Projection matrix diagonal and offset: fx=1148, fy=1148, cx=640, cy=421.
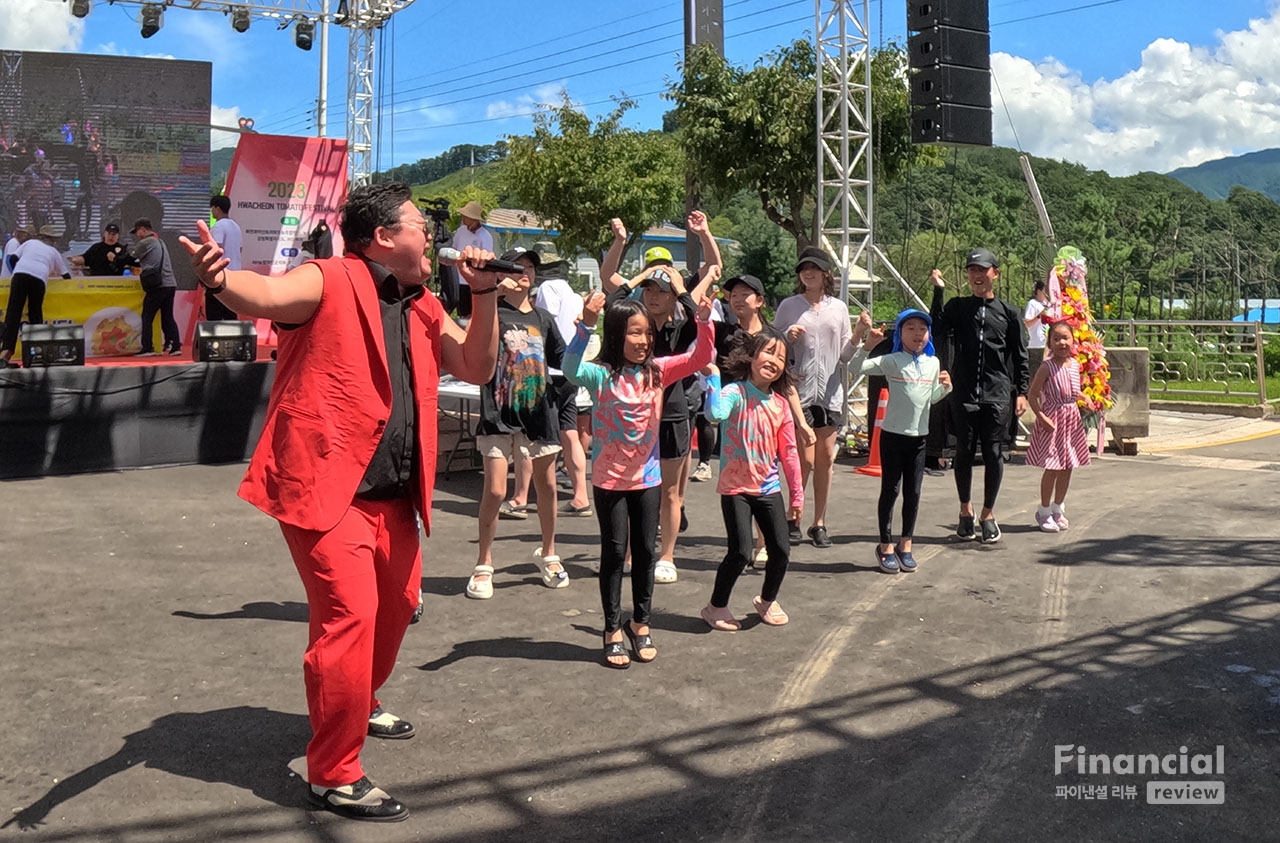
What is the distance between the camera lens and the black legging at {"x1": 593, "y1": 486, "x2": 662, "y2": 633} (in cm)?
520

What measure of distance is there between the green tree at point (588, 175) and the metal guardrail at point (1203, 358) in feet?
61.4

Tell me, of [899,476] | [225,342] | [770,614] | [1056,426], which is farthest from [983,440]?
[225,342]

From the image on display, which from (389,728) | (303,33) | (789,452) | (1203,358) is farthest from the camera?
(303,33)

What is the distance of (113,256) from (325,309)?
41.0 ft

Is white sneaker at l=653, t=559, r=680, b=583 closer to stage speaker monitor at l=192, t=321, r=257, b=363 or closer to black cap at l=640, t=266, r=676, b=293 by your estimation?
black cap at l=640, t=266, r=676, b=293

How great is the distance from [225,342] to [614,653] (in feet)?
26.0

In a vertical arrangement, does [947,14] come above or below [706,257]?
above

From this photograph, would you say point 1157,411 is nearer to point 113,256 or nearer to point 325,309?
point 113,256

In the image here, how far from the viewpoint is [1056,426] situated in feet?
27.0

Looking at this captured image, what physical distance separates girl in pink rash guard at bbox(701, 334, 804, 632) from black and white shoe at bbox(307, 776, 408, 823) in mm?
2411

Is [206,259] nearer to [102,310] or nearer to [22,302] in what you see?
[22,302]

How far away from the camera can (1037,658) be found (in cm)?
520

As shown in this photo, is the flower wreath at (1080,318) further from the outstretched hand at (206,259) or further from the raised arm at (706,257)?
the outstretched hand at (206,259)

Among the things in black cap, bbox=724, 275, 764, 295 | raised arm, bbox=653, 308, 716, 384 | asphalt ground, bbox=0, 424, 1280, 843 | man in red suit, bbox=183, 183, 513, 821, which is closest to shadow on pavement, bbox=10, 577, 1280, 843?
asphalt ground, bbox=0, 424, 1280, 843
